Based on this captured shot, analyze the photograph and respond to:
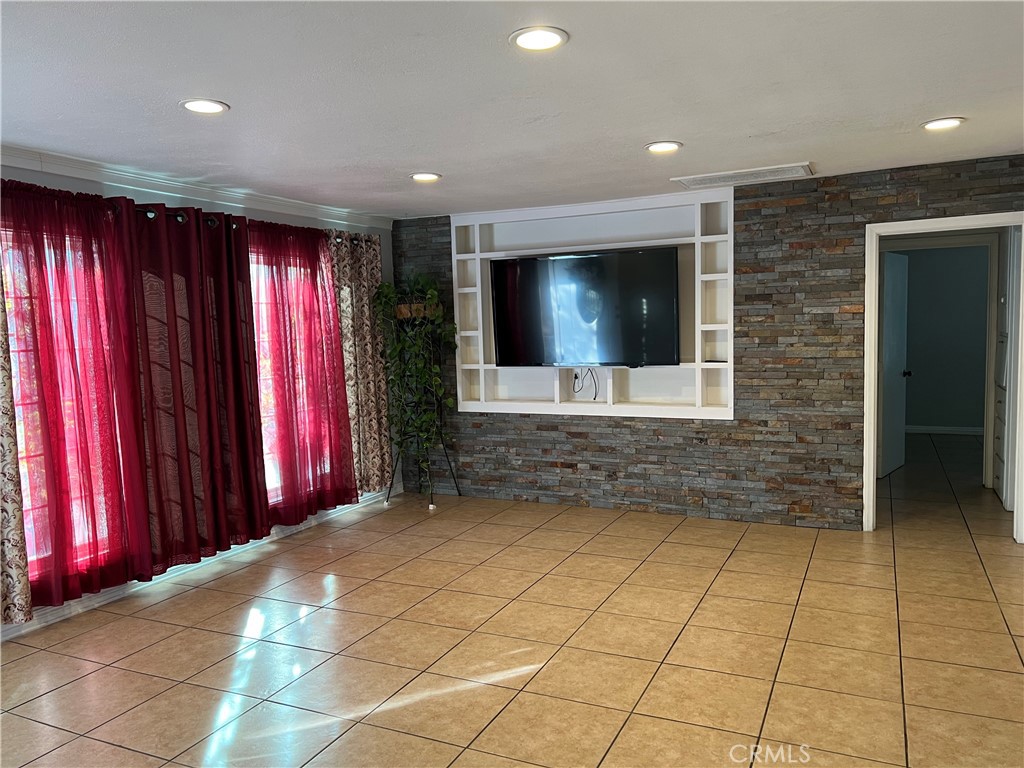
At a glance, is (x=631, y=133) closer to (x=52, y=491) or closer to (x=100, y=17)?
(x=100, y=17)

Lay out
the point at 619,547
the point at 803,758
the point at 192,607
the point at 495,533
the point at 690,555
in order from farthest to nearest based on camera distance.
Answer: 1. the point at 495,533
2. the point at 619,547
3. the point at 690,555
4. the point at 192,607
5. the point at 803,758

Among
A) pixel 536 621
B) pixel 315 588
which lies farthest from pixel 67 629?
pixel 536 621

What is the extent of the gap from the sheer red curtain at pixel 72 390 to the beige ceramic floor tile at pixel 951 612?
3906mm

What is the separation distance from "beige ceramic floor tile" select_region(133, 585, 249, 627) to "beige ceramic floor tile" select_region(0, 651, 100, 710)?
1.62 feet

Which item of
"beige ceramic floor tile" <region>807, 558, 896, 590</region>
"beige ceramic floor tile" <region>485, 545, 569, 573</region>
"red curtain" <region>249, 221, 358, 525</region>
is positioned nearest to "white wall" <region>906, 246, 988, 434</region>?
"beige ceramic floor tile" <region>807, 558, 896, 590</region>

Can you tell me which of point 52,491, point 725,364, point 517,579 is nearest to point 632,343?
point 725,364

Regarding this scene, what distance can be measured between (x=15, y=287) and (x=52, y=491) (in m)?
0.98

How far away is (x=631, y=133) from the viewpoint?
3.49 meters

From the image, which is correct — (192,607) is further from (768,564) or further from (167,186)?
(768,564)

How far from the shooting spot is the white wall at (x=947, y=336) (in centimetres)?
861

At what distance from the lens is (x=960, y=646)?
3232 millimetres

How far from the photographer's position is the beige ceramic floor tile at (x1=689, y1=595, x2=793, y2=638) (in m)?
3.48

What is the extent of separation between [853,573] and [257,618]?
318 centimetres

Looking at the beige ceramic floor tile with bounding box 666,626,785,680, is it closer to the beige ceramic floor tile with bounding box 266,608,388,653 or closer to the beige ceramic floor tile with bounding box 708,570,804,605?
the beige ceramic floor tile with bounding box 708,570,804,605
